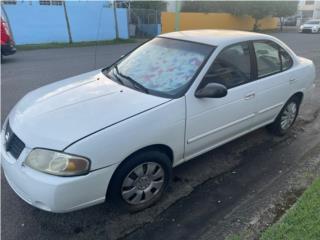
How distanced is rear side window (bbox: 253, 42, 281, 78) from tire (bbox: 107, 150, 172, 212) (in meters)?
1.87

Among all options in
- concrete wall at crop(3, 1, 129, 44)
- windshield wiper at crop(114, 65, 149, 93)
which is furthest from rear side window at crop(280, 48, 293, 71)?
concrete wall at crop(3, 1, 129, 44)

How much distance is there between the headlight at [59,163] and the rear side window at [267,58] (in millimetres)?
2570

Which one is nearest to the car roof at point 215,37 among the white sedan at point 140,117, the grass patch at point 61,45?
the white sedan at point 140,117

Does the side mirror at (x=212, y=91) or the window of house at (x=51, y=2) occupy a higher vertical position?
the side mirror at (x=212, y=91)

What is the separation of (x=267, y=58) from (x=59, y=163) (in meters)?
3.04

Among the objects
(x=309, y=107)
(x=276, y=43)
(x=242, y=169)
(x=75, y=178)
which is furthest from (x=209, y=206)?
(x=309, y=107)

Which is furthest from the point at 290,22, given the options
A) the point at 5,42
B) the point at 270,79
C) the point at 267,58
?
the point at 270,79

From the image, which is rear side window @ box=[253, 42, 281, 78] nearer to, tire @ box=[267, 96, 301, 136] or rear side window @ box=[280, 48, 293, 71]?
rear side window @ box=[280, 48, 293, 71]

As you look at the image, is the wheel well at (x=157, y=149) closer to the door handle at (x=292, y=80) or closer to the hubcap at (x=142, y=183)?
the hubcap at (x=142, y=183)

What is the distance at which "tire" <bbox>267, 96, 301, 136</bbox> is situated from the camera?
4625mm

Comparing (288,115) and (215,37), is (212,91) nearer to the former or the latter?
(215,37)

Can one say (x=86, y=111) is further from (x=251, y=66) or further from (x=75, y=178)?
(x=251, y=66)

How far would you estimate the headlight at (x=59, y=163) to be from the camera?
2449mm

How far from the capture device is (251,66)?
12.7 ft
